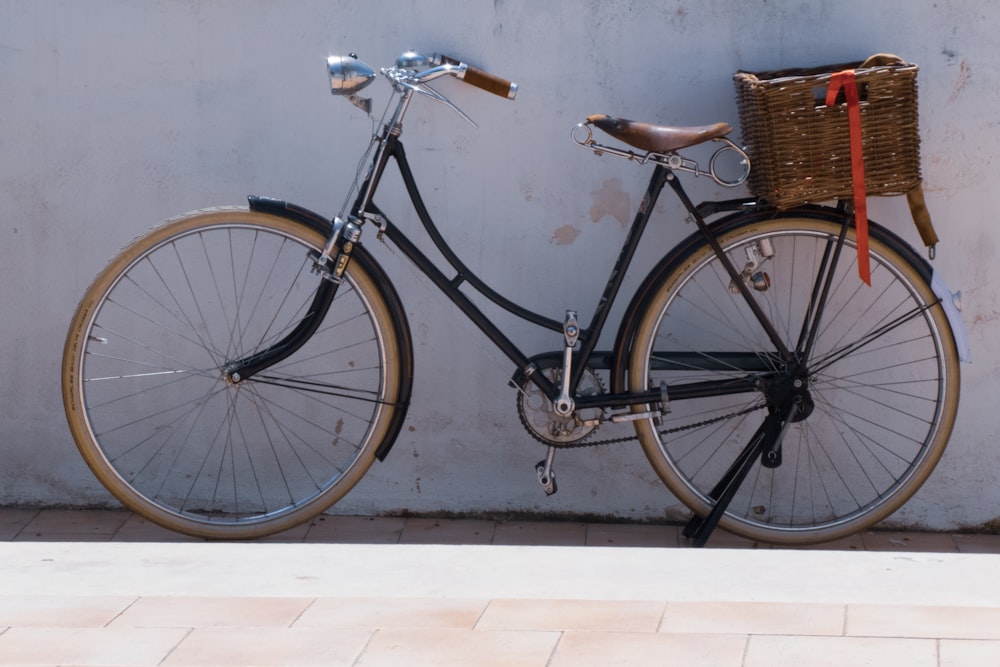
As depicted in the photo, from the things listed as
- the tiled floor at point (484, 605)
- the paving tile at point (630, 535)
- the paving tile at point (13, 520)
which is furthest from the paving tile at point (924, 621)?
the paving tile at point (13, 520)

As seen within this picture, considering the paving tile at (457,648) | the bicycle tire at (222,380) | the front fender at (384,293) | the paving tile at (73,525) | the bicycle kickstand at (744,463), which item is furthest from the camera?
the bicycle tire at (222,380)

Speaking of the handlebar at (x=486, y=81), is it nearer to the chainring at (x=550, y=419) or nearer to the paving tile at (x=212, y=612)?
the chainring at (x=550, y=419)

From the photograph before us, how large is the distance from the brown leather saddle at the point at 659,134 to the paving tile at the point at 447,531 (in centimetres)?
130

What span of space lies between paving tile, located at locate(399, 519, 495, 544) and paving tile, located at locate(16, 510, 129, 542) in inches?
35.7

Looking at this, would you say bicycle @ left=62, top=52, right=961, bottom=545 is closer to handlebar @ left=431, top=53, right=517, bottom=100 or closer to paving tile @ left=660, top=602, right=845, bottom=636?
handlebar @ left=431, top=53, right=517, bottom=100

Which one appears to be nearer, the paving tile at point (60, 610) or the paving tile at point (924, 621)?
the paving tile at point (924, 621)

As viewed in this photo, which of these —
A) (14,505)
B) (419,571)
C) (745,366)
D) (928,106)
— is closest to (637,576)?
(419,571)

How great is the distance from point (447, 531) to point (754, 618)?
1517 mm

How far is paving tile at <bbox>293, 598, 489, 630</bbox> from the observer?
3158 mm

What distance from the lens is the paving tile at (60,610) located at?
3186mm

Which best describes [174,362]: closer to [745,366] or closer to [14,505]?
[14,505]

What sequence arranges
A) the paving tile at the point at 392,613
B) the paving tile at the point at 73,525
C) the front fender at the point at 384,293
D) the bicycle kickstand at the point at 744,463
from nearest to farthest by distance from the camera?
the paving tile at the point at 392,613 → the front fender at the point at 384,293 → the bicycle kickstand at the point at 744,463 → the paving tile at the point at 73,525

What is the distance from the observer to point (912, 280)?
410 cm

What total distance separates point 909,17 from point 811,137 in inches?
25.2
